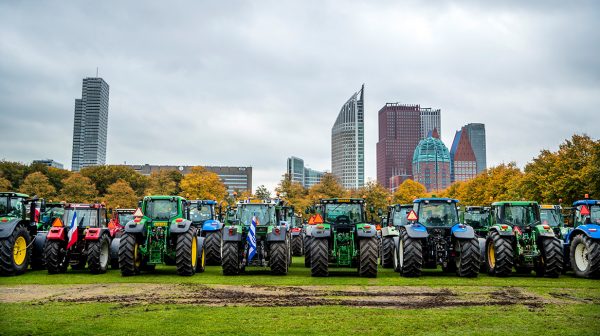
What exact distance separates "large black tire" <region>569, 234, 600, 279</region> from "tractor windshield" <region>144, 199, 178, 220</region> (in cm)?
1297

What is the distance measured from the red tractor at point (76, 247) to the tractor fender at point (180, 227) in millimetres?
2529

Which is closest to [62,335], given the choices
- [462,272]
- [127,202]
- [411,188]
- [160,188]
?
[462,272]

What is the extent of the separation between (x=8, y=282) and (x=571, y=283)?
15359 millimetres

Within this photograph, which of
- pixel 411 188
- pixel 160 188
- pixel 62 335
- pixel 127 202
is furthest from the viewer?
pixel 411 188

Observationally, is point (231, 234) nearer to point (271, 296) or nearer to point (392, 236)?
point (271, 296)

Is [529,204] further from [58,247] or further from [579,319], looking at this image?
[58,247]

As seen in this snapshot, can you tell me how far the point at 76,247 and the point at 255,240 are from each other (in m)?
6.10

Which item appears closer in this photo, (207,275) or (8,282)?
(8,282)

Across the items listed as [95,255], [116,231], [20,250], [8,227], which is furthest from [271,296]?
[116,231]

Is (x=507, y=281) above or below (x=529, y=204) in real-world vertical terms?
below

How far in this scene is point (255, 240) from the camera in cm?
1744

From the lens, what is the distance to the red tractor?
17.3m

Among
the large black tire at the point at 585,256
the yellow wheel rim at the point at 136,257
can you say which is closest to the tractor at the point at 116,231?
the yellow wheel rim at the point at 136,257

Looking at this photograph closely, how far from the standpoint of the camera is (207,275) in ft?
57.4
